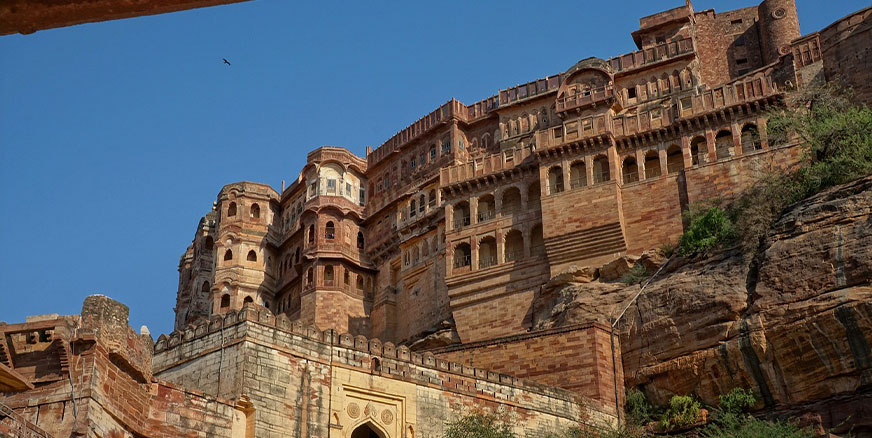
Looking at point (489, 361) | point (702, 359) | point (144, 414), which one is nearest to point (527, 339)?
point (489, 361)

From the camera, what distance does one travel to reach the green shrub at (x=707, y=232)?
104 feet

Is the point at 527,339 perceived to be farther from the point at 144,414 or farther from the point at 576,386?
the point at 144,414

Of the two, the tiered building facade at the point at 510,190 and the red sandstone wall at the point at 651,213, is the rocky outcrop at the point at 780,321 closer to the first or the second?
the red sandstone wall at the point at 651,213

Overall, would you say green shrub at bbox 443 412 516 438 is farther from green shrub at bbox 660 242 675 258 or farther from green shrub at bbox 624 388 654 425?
green shrub at bbox 660 242 675 258

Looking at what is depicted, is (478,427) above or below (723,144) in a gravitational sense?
below

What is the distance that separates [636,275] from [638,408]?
560 cm

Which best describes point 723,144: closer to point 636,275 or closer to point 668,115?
point 668,115

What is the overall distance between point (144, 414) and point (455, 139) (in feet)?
92.5

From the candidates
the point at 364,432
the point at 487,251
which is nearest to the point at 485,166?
the point at 487,251

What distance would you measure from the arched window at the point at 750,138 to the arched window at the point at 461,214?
10867 millimetres

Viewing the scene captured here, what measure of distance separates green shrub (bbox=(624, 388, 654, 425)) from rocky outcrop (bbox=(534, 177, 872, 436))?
0.85 feet

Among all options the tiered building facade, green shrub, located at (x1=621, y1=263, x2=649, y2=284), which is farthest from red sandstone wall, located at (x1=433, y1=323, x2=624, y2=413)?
the tiered building facade

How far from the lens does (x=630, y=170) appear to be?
38.2m

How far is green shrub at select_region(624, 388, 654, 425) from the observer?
29.3m
